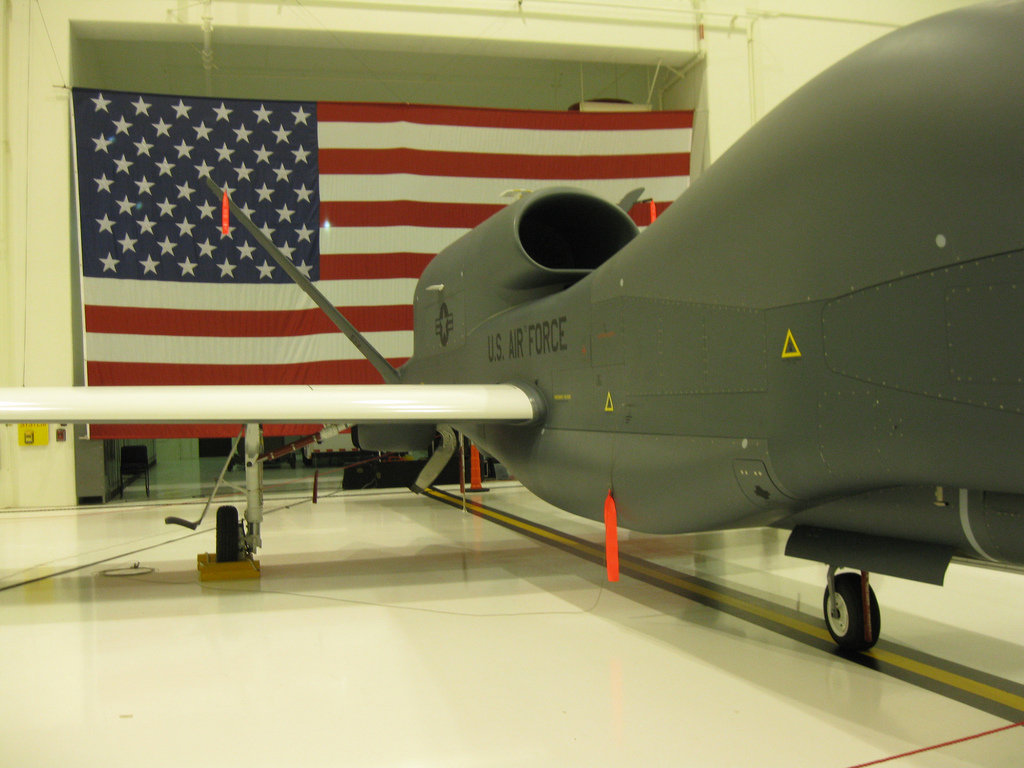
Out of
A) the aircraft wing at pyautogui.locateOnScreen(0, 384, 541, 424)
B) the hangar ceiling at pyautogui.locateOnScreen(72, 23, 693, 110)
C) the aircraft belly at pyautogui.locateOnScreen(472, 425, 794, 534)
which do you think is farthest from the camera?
the hangar ceiling at pyautogui.locateOnScreen(72, 23, 693, 110)

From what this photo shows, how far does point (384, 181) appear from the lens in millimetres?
10344

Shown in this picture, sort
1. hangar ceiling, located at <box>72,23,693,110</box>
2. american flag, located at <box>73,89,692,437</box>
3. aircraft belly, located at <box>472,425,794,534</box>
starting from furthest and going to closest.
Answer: hangar ceiling, located at <box>72,23,693,110</box>, american flag, located at <box>73,89,692,437</box>, aircraft belly, located at <box>472,425,794,534</box>

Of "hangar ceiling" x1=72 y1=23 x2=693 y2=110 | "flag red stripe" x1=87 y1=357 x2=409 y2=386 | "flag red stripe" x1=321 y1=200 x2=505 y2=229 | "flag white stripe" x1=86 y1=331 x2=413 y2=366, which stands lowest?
"flag red stripe" x1=87 y1=357 x2=409 y2=386

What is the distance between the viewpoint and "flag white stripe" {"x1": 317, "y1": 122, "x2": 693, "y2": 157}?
33.7 ft

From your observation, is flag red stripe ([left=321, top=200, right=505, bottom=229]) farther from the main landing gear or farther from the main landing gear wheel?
the main landing gear

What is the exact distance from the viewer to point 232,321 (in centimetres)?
980

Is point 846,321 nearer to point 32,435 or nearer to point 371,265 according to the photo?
point 371,265

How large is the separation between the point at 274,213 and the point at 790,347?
8422mm

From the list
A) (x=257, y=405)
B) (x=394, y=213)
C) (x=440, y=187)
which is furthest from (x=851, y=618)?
(x=440, y=187)

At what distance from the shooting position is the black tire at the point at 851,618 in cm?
340

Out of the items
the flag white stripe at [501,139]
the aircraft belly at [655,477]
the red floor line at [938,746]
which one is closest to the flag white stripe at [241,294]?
the flag white stripe at [501,139]

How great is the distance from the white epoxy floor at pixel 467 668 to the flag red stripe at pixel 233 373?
389 cm

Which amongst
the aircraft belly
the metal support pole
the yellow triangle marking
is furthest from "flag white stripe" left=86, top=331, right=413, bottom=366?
the yellow triangle marking

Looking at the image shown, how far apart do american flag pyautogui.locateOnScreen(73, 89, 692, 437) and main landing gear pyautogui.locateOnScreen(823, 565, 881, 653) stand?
24.2ft
